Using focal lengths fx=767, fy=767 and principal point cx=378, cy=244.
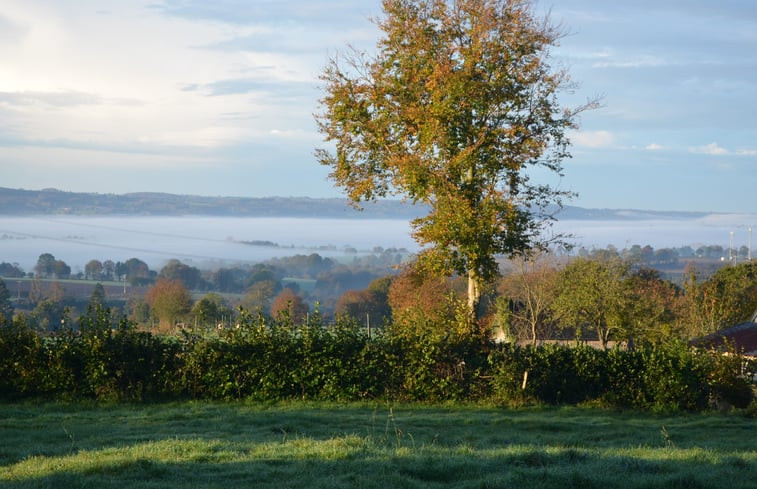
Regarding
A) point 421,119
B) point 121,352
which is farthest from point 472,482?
point 421,119

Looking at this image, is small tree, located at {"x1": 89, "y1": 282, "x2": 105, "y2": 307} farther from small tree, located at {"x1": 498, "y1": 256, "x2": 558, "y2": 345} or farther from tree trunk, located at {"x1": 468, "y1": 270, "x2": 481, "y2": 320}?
small tree, located at {"x1": 498, "y1": 256, "x2": 558, "y2": 345}

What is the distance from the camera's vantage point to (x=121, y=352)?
1565cm

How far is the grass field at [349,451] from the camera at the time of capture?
6.64m

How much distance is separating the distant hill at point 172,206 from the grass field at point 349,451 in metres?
102

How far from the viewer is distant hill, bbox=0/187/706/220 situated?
122 meters

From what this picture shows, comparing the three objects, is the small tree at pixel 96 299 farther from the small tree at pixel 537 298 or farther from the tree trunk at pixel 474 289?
the small tree at pixel 537 298

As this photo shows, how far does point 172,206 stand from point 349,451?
138716 mm

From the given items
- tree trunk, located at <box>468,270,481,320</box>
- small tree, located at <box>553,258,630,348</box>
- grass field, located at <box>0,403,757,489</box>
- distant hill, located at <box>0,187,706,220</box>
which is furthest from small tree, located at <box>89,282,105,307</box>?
distant hill, located at <box>0,187,706,220</box>

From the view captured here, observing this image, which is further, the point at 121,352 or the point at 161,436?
the point at 121,352

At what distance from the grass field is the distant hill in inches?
4020

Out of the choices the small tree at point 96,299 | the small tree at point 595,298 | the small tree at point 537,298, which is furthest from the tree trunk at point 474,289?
the small tree at point 595,298

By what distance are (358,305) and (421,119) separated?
1814 inches

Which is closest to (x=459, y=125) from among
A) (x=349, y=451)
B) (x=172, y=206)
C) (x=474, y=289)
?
(x=474, y=289)

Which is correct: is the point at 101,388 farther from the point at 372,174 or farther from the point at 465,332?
the point at 372,174
